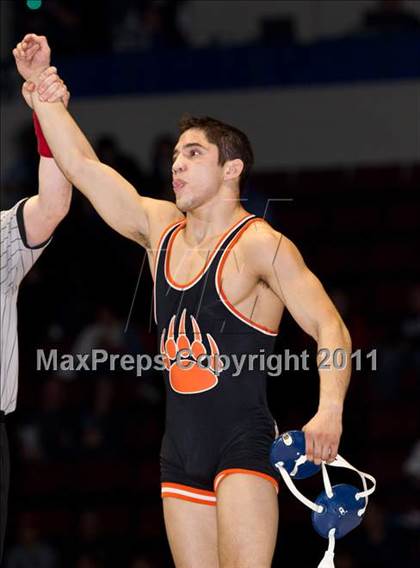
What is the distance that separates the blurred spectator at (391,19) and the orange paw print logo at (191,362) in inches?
333

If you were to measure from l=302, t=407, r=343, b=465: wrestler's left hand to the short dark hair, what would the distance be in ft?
4.51

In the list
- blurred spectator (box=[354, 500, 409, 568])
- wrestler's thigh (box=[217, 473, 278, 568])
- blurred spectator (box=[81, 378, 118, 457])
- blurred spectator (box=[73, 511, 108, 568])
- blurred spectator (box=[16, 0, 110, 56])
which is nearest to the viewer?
wrestler's thigh (box=[217, 473, 278, 568])

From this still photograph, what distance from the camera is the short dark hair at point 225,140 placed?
5.95 meters

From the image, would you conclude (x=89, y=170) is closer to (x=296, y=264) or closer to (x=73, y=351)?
(x=296, y=264)

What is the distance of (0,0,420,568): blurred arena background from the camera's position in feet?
36.4

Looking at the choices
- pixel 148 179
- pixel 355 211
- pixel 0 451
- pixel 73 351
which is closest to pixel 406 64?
pixel 355 211

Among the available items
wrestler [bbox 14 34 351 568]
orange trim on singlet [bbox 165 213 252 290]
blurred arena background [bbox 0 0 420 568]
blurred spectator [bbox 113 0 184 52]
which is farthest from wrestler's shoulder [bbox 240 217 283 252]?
blurred spectator [bbox 113 0 184 52]

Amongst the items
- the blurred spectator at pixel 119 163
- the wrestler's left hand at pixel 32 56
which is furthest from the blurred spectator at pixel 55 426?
the wrestler's left hand at pixel 32 56

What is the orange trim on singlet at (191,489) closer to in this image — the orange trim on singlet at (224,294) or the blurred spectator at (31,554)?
the orange trim on singlet at (224,294)

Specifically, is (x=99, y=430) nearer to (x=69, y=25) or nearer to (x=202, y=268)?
(x=69, y=25)

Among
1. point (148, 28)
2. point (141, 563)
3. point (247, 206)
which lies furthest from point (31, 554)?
point (148, 28)

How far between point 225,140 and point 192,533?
6.12 ft

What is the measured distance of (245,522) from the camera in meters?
5.30

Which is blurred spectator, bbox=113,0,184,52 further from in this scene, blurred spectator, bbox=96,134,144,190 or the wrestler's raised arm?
the wrestler's raised arm
